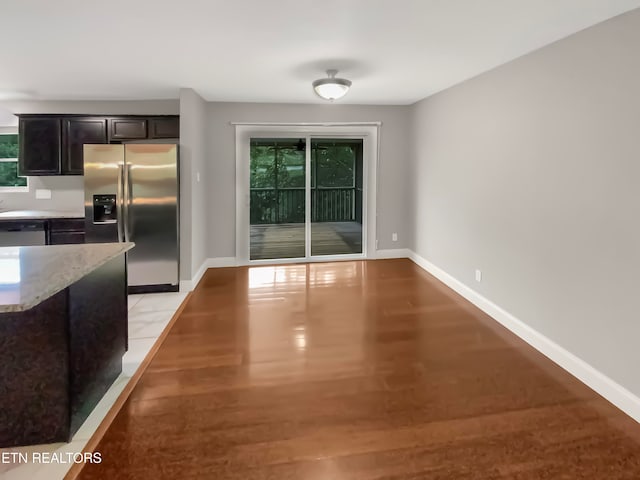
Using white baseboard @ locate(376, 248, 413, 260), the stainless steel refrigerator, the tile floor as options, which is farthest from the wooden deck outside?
the tile floor

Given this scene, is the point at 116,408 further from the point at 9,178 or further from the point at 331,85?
the point at 9,178

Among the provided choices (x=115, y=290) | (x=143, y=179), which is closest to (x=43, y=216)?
(x=143, y=179)

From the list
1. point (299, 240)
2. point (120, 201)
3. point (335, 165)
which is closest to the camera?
point (120, 201)

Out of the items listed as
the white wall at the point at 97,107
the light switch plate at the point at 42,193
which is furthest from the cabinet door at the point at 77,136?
the light switch plate at the point at 42,193

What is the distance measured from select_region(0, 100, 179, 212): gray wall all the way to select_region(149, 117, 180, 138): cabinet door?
24cm

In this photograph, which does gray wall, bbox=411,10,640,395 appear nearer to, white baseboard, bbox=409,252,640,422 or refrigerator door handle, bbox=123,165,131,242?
white baseboard, bbox=409,252,640,422

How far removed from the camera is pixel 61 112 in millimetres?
5020

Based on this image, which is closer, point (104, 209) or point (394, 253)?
point (104, 209)

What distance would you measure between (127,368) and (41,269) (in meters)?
1.11

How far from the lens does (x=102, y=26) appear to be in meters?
2.60

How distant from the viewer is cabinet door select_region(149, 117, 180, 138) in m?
4.98

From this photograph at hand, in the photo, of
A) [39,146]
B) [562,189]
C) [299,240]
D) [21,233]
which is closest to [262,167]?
[299,240]

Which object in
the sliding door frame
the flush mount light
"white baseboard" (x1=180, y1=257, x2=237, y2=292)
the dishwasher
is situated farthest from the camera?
the sliding door frame

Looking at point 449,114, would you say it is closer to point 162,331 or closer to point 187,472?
point 162,331
